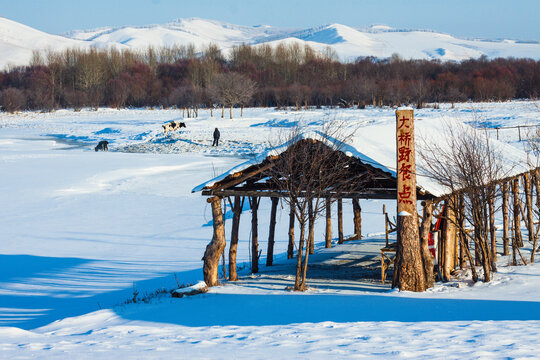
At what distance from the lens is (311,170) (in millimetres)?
10625

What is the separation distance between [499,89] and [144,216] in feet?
172

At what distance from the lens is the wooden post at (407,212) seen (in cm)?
1027

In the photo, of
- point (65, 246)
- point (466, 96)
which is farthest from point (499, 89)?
point (65, 246)

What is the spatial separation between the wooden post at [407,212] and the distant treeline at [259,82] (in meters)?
45.7

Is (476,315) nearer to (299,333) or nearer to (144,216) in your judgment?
(299,333)

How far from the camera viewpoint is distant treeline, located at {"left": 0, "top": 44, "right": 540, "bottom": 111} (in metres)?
64.4

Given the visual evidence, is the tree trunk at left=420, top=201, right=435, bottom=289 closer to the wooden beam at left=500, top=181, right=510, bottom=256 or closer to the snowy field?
the snowy field

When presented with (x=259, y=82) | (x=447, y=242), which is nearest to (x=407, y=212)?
(x=447, y=242)

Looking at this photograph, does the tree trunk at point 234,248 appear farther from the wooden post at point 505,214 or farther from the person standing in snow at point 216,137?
the person standing in snow at point 216,137

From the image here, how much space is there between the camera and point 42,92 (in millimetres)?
83438

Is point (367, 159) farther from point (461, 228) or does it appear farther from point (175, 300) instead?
point (175, 300)

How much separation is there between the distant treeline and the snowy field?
36091 mm

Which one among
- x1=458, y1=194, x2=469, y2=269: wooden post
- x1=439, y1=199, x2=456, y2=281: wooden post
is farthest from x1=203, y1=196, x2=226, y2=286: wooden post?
x1=458, y1=194, x2=469, y2=269: wooden post

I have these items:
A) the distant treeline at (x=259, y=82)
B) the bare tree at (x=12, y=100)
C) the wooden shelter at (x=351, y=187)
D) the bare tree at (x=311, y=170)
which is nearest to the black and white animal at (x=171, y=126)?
the distant treeline at (x=259, y=82)
